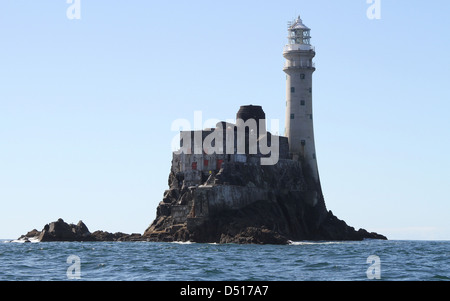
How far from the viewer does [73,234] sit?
89438mm

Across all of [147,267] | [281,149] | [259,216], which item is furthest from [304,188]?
[147,267]

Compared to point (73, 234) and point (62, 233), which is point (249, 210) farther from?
point (62, 233)

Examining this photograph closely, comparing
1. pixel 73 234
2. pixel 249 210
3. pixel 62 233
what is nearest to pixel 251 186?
pixel 249 210

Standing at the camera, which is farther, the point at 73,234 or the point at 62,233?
the point at 73,234

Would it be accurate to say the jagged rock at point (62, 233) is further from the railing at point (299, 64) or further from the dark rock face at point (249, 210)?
the railing at point (299, 64)

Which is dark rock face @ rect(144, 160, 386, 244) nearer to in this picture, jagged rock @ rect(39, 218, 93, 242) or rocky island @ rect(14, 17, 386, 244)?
rocky island @ rect(14, 17, 386, 244)

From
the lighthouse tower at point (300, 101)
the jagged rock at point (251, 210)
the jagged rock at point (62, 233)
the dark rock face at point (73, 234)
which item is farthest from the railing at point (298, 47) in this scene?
the jagged rock at point (62, 233)

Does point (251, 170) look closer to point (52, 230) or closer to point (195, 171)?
point (195, 171)

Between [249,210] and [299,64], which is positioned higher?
[299,64]

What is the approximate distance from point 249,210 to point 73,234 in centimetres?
2253

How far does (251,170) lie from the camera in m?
87.6

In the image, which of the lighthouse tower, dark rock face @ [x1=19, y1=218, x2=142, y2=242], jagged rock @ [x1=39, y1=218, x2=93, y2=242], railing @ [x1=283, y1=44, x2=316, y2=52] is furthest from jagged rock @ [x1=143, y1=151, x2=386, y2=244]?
railing @ [x1=283, y1=44, x2=316, y2=52]
